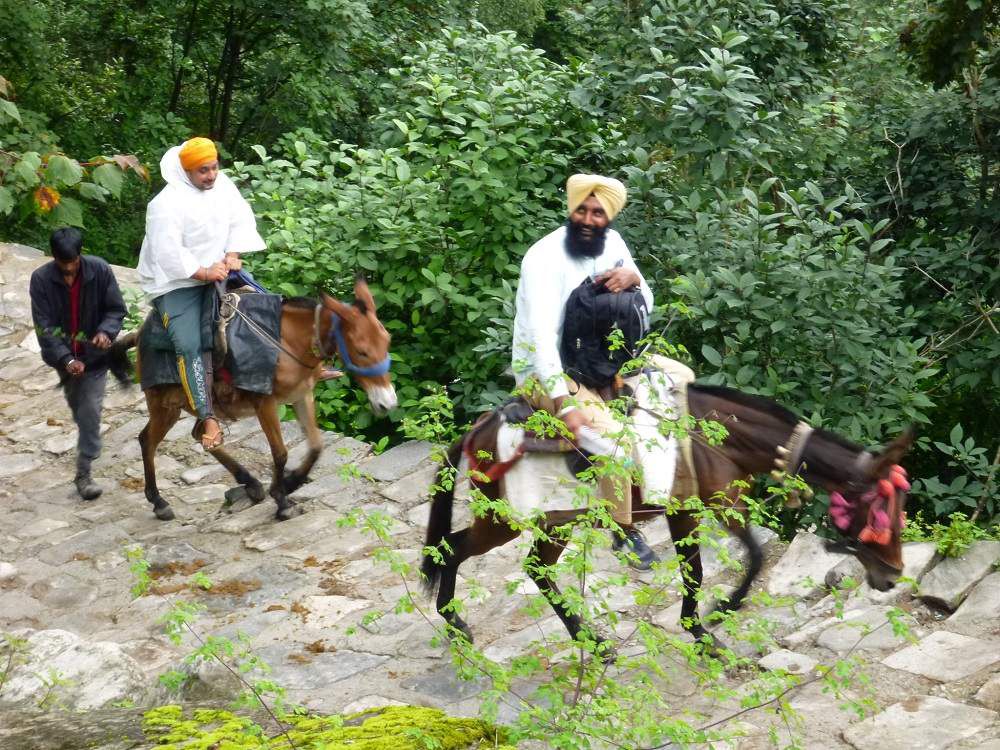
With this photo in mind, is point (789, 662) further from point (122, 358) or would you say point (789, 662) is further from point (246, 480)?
point (122, 358)

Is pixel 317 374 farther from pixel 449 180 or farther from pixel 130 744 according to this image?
pixel 130 744

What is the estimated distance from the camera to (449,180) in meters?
8.75

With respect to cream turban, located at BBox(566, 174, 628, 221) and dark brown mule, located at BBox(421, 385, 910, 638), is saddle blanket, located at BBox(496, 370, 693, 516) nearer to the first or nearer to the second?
dark brown mule, located at BBox(421, 385, 910, 638)

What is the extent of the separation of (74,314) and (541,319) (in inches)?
166

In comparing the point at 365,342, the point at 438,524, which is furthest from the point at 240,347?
the point at 438,524

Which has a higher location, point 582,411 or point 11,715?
point 582,411

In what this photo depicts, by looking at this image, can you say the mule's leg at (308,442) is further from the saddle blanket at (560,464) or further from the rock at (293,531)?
the saddle blanket at (560,464)

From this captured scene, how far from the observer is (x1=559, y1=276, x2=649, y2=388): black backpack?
504cm

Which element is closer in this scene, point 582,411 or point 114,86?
point 582,411

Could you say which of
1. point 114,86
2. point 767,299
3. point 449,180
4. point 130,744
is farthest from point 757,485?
point 114,86

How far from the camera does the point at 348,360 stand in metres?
7.00

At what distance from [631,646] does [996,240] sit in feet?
15.8

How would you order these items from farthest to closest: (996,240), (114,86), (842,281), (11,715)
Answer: (114,86) < (996,240) < (842,281) < (11,715)

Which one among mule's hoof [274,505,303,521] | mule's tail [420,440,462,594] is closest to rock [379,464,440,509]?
mule's hoof [274,505,303,521]
